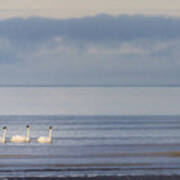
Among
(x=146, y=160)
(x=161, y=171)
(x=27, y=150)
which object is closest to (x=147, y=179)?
(x=161, y=171)

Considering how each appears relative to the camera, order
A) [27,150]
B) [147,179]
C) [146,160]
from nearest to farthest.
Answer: [147,179] → [146,160] → [27,150]

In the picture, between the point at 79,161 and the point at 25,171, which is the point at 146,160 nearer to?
the point at 79,161

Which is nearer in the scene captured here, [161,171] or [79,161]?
[161,171]

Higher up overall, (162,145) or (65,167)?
(162,145)

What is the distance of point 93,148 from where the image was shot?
41.1 meters

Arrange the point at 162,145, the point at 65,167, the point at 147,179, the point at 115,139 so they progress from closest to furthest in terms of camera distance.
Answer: the point at 147,179, the point at 65,167, the point at 162,145, the point at 115,139

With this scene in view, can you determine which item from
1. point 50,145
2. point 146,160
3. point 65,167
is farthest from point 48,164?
point 50,145

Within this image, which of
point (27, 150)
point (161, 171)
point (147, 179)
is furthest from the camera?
point (27, 150)

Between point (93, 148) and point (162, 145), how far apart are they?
15.6 feet

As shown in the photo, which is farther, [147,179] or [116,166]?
[116,166]

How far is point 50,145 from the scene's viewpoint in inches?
1719

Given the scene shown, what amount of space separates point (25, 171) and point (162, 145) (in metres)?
16.5

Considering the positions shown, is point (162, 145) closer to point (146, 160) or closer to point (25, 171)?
point (146, 160)

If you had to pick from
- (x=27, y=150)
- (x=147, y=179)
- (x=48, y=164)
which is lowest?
(x=147, y=179)
